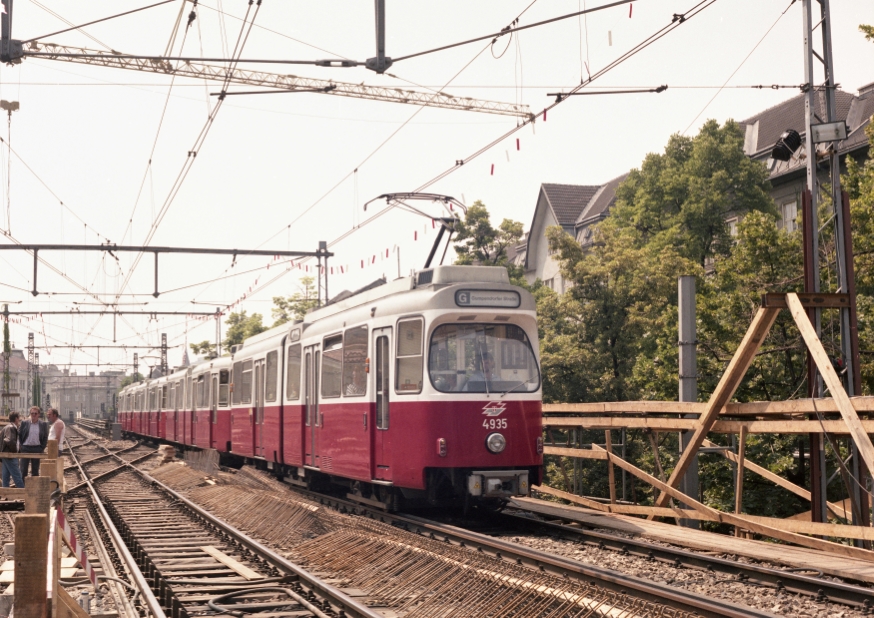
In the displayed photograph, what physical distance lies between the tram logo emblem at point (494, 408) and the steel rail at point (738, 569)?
1490mm

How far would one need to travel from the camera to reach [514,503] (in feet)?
53.4

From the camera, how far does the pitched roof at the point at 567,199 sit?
207 ft

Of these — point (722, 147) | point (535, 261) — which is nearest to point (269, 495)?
point (722, 147)

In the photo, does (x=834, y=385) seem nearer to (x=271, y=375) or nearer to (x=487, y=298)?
(x=487, y=298)

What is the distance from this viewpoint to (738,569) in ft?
Result: 32.0

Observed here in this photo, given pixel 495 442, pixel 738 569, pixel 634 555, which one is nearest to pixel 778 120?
pixel 495 442

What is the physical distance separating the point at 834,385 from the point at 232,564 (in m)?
6.57

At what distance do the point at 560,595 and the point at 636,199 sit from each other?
110 feet

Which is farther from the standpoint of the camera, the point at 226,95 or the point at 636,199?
the point at 636,199

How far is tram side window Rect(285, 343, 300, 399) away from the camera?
18969 millimetres

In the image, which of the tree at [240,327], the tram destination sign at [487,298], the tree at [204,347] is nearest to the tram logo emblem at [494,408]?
the tram destination sign at [487,298]

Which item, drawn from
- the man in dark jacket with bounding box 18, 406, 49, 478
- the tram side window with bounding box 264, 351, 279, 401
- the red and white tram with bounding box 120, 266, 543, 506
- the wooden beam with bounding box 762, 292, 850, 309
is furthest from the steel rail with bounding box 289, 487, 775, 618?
the tram side window with bounding box 264, 351, 279, 401

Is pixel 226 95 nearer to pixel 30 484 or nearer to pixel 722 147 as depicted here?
pixel 30 484

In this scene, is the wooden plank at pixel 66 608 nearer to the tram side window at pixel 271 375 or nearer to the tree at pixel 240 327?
the tram side window at pixel 271 375
